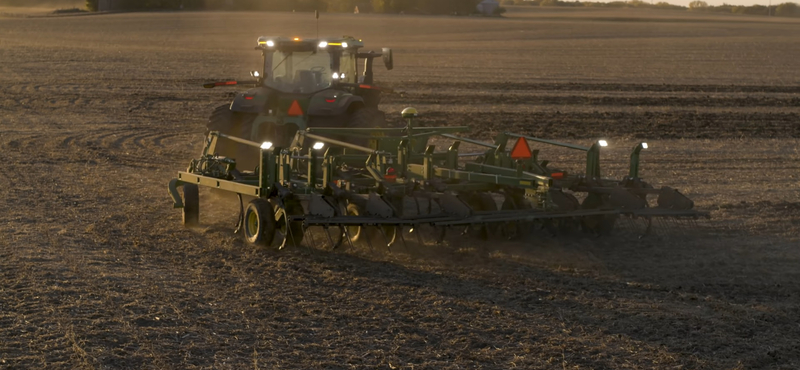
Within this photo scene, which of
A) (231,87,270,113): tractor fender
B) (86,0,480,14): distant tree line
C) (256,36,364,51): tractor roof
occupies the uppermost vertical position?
(86,0,480,14): distant tree line

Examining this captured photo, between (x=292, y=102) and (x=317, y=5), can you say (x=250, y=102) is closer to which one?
(x=292, y=102)

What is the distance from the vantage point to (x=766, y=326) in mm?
6492

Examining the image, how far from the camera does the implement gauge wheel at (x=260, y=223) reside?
8.72 metres

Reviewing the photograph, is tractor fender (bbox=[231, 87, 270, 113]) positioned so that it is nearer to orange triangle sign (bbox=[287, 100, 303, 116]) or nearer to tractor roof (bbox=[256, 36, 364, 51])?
tractor roof (bbox=[256, 36, 364, 51])

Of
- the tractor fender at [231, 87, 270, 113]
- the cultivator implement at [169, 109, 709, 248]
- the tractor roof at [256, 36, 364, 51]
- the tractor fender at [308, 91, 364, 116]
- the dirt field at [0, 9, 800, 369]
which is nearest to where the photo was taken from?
the dirt field at [0, 9, 800, 369]

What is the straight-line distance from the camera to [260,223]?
872 centimetres

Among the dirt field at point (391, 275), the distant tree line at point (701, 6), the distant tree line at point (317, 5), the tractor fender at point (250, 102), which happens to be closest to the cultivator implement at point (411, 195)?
the dirt field at point (391, 275)

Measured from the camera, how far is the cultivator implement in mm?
8562

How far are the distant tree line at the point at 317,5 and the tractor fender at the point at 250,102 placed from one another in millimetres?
54005

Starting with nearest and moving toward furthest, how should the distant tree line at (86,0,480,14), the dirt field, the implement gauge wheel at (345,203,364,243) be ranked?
the dirt field, the implement gauge wheel at (345,203,364,243), the distant tree line at (86,0,480,14)

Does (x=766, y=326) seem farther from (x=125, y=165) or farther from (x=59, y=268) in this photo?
(x=125, y=165)

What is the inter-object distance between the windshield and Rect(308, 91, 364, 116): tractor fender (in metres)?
0.51

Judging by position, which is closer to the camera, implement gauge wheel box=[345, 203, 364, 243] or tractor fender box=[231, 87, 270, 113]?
implement gauge wheel box=[345, 203, 364, 243]

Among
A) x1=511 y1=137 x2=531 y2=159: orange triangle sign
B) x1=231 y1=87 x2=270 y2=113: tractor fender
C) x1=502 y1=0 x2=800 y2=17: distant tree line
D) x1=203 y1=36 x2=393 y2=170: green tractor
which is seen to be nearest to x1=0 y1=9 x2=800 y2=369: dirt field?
x1=511 y1=137 x2=531 y2=159: orange triangle sign
